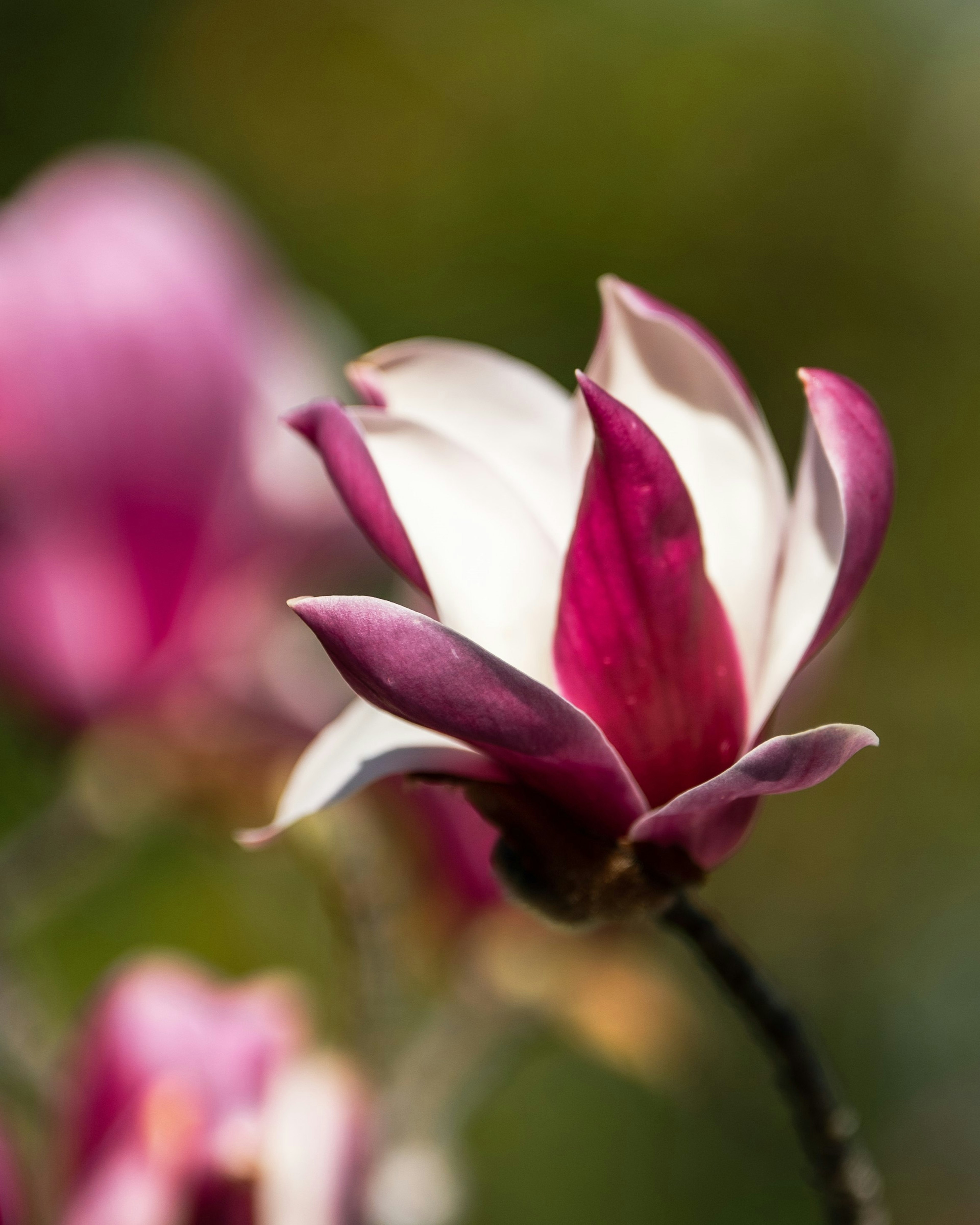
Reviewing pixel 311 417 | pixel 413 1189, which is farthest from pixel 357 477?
pixel 413 1189

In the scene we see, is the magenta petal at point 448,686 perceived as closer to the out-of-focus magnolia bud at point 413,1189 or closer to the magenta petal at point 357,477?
the magenta petal at point 357,477

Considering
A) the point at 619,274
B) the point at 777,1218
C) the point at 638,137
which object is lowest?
the point at 777,1218

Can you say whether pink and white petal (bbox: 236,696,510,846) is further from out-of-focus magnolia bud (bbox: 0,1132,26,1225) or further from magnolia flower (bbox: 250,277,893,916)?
out-of-focus magnolia bud (bbox: 0,1132,26,1225)

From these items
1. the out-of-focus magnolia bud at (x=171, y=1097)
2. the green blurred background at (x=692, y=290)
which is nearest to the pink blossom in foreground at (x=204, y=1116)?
the out-of-focus magnolia bud at (x=171, y=1097)

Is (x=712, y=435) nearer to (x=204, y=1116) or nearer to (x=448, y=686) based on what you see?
(x=448, y=686)

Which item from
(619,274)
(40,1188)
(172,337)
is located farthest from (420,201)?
(40,1188)

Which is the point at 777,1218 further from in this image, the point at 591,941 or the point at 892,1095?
the point at 591,941
